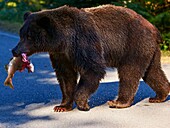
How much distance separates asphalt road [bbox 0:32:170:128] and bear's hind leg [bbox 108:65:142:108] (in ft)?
0.50

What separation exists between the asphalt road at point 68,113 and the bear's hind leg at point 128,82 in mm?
152

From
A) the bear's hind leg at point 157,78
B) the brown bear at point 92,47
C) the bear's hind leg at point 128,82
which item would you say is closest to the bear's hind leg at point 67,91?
the brown bear at point 92,47

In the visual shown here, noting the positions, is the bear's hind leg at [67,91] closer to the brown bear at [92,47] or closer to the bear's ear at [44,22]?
the brown bear at [92,47]

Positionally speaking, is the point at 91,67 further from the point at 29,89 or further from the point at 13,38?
the point at 13,38

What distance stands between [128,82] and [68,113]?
962 mm

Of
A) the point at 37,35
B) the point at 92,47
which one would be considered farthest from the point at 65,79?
the point at 37,35

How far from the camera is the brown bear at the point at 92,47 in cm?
670

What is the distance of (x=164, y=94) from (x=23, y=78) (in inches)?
143

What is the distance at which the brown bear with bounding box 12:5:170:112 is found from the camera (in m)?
6.70

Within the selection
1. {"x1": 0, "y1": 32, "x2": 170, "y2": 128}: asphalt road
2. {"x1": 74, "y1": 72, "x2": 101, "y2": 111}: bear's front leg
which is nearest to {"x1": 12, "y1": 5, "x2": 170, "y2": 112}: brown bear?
{"x1": 74, "y1": 72, "x2": 101, "y2": 111}: bear's front leg

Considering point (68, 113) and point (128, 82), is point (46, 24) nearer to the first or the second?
point (68, 113)


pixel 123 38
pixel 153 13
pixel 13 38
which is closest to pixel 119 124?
pixel 123 38

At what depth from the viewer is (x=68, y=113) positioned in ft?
23.6

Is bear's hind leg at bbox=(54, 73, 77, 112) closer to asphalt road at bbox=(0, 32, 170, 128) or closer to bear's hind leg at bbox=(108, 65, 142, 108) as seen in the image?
asphalt road at bbox=(0, 32, 170, 128)
